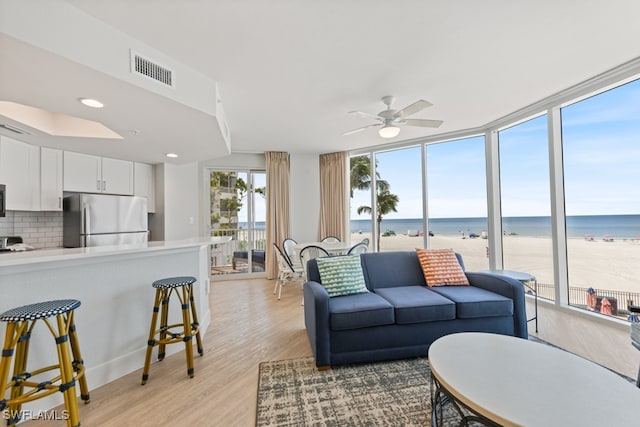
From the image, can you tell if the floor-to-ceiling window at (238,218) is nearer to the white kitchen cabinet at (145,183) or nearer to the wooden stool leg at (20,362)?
the white kitchen cabinet at (145,183)

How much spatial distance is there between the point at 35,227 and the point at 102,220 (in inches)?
29.6

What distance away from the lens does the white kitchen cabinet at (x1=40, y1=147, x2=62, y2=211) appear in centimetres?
344

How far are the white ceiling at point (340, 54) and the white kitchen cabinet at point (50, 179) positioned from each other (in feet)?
0.87

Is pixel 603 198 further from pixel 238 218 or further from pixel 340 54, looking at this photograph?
pixel 238 218

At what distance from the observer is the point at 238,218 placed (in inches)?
222

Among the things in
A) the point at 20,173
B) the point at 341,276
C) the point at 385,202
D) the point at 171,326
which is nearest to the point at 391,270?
the point at 341,276

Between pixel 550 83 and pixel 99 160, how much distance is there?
600 centimetres

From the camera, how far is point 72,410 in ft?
4.71

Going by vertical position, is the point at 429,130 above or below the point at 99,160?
above

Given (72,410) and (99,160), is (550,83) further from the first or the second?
(99,160)

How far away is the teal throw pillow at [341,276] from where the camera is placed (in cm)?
254

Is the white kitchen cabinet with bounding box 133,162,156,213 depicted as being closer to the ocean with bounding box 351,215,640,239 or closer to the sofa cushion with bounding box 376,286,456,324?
the sofa cushion with bounding box 376,286,456,324

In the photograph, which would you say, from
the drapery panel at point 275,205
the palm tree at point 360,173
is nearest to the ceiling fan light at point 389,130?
the palm tree at point 360,173

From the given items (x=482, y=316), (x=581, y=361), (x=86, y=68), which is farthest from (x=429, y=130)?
(x=86, y=68)
